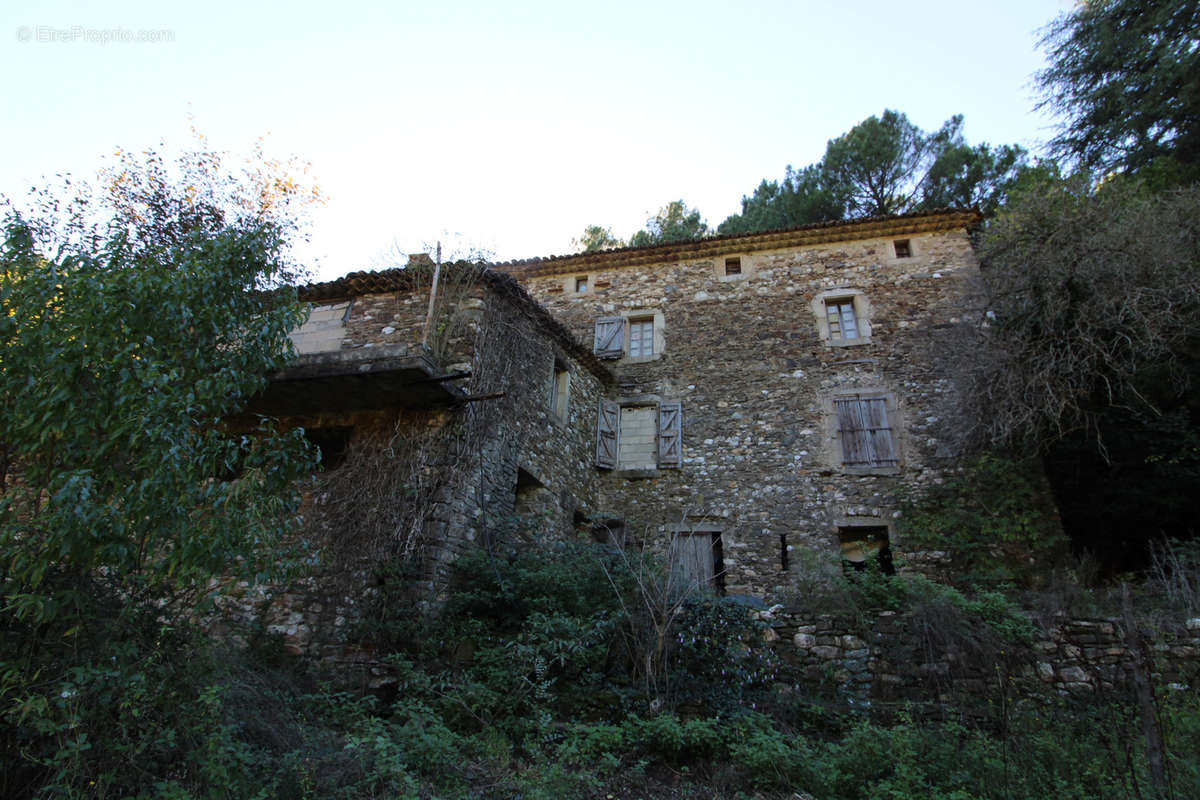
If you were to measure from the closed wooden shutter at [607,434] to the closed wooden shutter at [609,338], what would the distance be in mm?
1075

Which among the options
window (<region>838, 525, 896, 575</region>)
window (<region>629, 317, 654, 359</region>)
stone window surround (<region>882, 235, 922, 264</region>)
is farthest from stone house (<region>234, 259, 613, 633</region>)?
stone window surround (<region>882, 235, 922, 264</region>)

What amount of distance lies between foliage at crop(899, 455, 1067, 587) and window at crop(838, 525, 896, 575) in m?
0.42

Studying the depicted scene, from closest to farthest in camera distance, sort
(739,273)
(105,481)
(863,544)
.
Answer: (105,481), (863,544), (739,273)

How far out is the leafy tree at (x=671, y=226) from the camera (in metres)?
20.8

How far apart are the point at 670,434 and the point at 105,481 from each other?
28.8 ft

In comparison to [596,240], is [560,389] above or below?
A: below

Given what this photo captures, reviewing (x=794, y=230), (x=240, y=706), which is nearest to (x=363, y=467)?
(x=240, y=706)

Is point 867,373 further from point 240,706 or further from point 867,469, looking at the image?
point 240,706

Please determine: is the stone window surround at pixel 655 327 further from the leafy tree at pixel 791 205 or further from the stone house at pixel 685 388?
the leafy tree at pixel 791 205

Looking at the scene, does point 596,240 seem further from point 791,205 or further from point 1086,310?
point 1086,310

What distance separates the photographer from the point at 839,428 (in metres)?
11.0

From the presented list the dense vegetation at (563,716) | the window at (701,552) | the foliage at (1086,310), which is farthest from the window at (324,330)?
the foliage at (1086,310)

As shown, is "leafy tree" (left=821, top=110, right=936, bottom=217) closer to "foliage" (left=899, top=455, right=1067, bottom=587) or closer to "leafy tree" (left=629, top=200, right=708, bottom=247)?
"leafy tree" (left=629, top=200, right=708, bottom=247)

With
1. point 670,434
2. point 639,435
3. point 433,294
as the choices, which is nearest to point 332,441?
point 433,294
